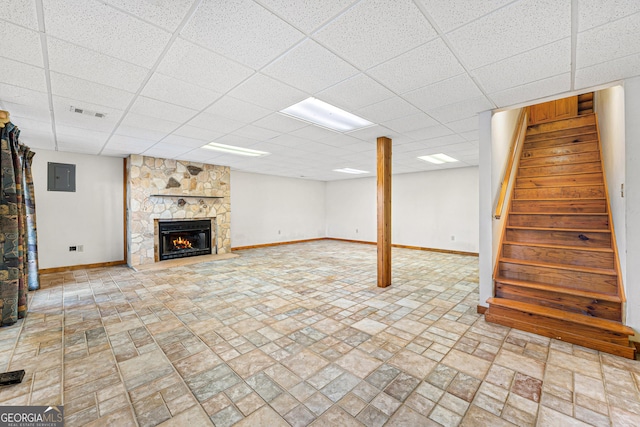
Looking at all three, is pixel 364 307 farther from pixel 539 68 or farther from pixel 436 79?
pixel 539 68

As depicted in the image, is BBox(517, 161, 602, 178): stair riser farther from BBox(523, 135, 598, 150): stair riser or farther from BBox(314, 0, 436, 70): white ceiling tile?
BBox(314, 0, 436, 70): white ceiling tile

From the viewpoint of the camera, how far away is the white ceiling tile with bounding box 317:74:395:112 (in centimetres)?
243

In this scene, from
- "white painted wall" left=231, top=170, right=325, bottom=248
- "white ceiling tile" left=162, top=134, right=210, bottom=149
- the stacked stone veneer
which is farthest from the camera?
"white painted wall" left=231, top=170, right=325, bottom=248

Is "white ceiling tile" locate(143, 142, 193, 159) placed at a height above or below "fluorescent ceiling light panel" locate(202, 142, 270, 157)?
below

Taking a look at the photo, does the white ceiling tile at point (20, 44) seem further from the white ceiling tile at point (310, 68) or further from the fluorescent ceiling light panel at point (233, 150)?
the fluorescent ceiling light panel at point (233, 150)

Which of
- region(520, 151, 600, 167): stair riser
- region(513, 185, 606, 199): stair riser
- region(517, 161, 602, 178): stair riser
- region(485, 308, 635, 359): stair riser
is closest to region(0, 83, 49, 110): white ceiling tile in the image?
region(485, 308, 635, 359): stair riser

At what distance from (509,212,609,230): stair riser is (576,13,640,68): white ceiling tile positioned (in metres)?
2.24

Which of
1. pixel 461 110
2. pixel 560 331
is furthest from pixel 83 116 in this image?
pixel 560 331

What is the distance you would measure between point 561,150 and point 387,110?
362 centimetres

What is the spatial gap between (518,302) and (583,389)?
126 centimetres

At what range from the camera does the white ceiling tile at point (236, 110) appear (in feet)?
9.46

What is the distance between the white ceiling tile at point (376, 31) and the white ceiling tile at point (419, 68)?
0.10m

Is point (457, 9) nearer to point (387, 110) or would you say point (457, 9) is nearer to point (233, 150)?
point (387, 110)

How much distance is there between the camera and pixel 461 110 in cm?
315
